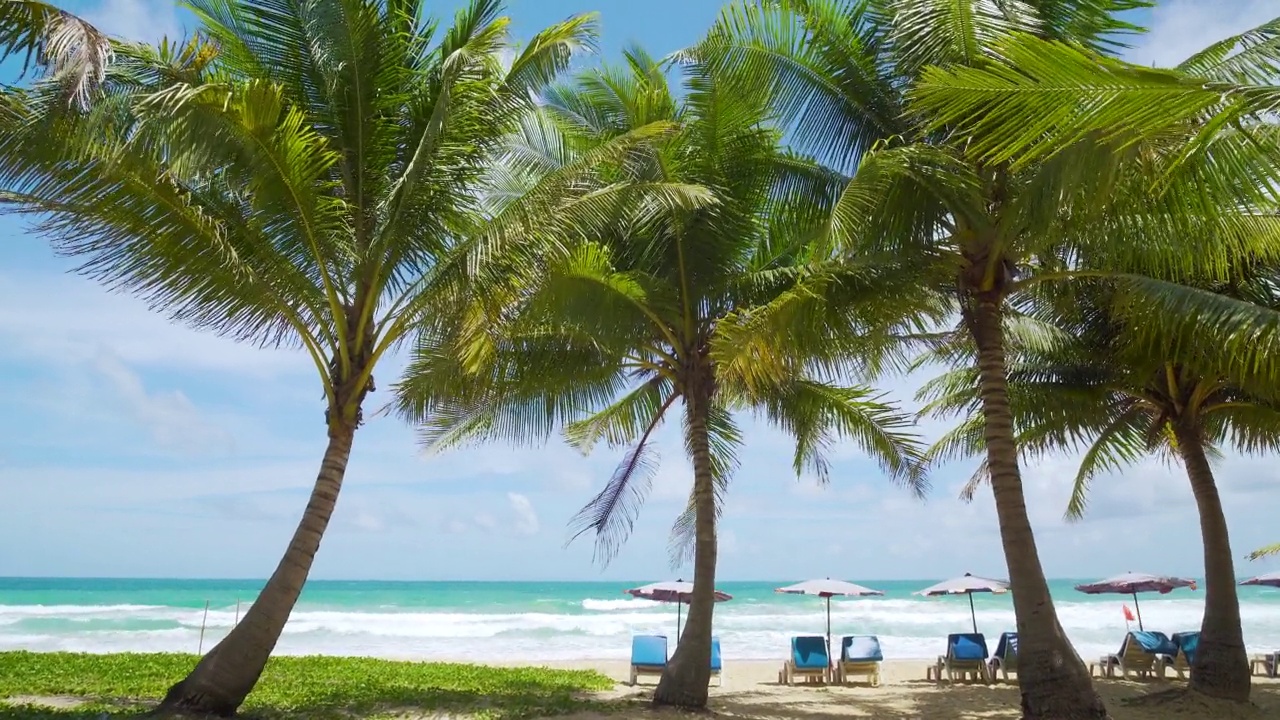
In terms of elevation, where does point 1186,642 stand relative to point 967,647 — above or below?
above

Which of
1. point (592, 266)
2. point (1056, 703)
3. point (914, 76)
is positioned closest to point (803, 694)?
point (1056, 703)

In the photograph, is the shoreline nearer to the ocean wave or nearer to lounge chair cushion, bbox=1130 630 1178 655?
lounge chair cushion, bbox=1130 630 1178 655

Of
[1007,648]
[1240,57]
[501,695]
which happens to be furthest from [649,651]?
[1240,57]

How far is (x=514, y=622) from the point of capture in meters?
39.9

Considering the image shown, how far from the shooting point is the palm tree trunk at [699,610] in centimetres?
962

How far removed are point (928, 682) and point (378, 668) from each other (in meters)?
8.73

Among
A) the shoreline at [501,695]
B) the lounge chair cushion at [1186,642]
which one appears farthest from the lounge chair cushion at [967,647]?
the lounge chair cushion at [1186,642]

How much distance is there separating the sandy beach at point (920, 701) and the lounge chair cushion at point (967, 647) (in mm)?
472

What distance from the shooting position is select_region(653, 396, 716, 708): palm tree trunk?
962 cm

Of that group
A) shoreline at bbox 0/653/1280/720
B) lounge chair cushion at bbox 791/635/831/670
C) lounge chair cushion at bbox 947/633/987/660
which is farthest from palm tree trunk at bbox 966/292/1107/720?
lounge chair cushion at bbox 947/633/987/660

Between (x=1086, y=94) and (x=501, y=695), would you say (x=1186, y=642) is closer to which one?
(x=501, y=695)

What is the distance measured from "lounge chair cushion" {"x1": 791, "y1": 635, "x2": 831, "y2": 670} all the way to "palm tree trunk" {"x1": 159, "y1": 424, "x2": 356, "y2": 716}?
8.57 meters

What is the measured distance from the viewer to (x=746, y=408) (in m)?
12.8

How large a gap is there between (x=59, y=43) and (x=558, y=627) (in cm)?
3437
